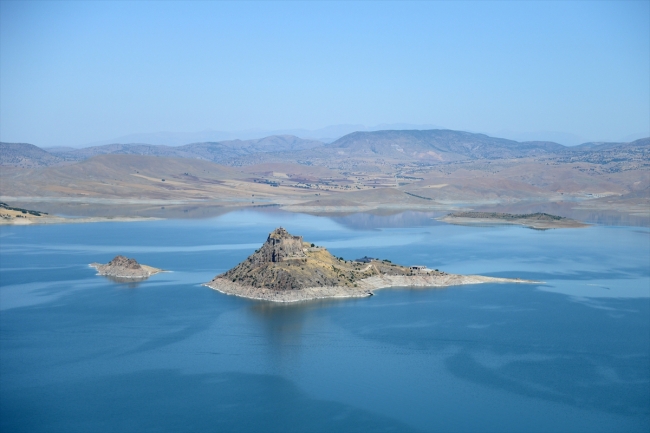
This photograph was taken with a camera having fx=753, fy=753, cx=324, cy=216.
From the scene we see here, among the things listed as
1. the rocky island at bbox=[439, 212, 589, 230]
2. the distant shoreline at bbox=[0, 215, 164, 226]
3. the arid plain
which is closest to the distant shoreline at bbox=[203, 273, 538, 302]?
the rocky island at bbox=[439, 212, 589, 230]

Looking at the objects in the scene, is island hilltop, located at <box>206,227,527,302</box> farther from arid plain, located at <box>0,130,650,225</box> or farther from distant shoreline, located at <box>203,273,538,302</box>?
arid plain, located at <box>0,130,650,225</box>

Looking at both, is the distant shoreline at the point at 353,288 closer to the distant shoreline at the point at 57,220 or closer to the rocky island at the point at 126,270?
the rocky island at the point at 126,270

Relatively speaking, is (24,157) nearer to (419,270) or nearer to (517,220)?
(517,220)

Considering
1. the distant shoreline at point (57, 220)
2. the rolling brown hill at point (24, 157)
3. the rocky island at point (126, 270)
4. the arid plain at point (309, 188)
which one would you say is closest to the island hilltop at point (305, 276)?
the rocky island at point (126, 270)

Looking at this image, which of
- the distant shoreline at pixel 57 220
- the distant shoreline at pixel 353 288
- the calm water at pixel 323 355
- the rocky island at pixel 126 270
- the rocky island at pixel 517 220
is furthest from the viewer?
the rocky island at pixel 517 220

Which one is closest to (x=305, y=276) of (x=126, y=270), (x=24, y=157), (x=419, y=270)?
(x=419, y=270)
